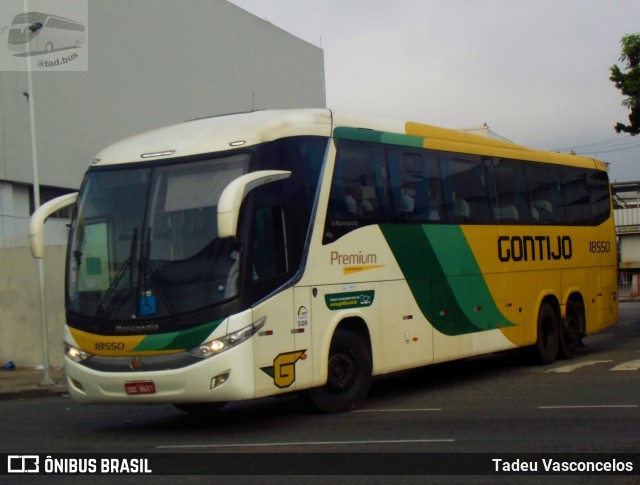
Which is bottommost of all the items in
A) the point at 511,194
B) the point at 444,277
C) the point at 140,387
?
the point at 140,387

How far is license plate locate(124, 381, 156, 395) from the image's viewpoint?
1012cm

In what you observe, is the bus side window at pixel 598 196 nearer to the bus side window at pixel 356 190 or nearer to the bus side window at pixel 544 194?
the bus side window at pixel 544 194

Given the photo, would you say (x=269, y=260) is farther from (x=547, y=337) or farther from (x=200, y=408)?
(x=547, y=337)

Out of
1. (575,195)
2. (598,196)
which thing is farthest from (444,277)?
(598,196)

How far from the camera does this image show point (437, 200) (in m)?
13.9

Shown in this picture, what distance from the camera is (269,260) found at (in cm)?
1060

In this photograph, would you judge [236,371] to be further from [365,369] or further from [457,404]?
[457,404]

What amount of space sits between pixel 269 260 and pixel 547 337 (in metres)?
8.35

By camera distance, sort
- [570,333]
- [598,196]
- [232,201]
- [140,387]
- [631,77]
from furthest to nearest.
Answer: [631,77], [598,196], [570,333], [140,387], [232,201]

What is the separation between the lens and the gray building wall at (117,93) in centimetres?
2025

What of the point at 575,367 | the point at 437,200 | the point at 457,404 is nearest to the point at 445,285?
the point at 437,200

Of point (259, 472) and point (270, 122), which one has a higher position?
point (270, 122)

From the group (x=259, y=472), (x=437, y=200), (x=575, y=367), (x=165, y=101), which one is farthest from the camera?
(x=165, y=101)

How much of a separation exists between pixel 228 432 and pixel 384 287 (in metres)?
3.07
